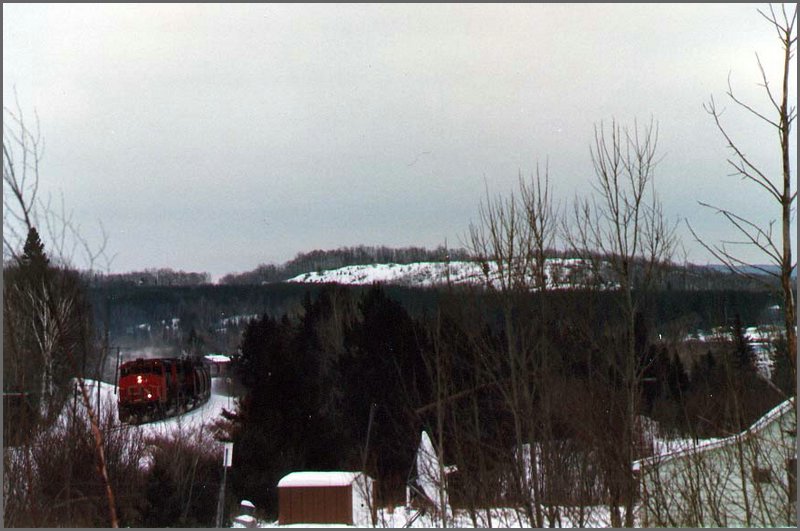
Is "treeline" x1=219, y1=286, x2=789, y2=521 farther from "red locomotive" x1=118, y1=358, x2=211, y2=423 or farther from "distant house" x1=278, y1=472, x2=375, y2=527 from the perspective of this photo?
"red locomotive" x1=118, y1=358, x2=211, y2=423

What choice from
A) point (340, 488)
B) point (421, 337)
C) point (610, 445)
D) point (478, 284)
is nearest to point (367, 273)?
point (421, 337)

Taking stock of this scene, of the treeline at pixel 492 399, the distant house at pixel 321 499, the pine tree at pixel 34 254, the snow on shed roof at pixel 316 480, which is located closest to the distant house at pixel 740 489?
the treeline at pixel 492 399

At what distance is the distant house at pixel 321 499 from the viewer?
67.3ft

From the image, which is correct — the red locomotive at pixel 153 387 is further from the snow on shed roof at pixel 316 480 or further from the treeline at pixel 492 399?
the snow on shed roof at pixel 316 480

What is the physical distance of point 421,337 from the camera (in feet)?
76.1

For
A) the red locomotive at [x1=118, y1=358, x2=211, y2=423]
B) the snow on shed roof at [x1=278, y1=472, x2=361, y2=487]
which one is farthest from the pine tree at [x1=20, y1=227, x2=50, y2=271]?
the red locomotive at [x1=118, y1=358, x2=211, y2=423]

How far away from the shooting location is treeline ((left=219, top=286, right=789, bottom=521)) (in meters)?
9.10

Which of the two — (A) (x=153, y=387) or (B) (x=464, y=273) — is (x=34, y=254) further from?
(A) (x=153, y=387)

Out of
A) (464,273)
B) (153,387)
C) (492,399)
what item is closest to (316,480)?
(492,399)

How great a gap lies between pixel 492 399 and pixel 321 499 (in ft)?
23.6

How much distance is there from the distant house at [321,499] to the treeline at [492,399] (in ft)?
4.22

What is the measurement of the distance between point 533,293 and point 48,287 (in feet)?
19.2

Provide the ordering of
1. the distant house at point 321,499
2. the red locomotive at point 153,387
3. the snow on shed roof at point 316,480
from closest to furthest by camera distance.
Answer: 1. the distant house at point 321,499
2. the snow on shed roof at point 316,480
3. the red locomotive at point 153,387

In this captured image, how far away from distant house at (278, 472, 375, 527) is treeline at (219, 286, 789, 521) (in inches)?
50.7
